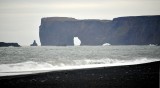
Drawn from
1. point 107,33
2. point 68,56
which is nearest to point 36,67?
point 68,56

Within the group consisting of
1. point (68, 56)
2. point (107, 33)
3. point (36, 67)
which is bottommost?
point (36, 67)

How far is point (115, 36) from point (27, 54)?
20.5 ft

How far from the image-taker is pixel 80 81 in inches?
315

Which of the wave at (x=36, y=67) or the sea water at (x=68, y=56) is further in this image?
the sea water at (x=68, y=56)

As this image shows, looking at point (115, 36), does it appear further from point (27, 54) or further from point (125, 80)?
point (125, 80)

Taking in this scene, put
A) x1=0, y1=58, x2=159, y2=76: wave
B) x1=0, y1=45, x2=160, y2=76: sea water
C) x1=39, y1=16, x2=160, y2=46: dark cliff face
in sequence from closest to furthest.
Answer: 1. x1=0, y1=58, x2=159, y2=76: wave
2. x1=0, y1=45, x2=160, y2=76: sea water
3. x1=39, y1=16, x2=160, y2=46: dark cliff face

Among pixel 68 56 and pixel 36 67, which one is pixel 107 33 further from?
pixel 36 67

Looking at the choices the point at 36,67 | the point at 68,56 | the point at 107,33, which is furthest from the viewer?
the point at 107,33

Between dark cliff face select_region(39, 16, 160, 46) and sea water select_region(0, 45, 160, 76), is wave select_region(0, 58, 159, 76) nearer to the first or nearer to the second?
sea water select_region(0, 45, 160, 76)

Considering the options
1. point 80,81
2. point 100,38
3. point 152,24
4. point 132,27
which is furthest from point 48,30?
point 80,81

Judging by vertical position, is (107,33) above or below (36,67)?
above

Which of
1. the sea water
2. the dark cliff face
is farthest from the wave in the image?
the dark cliff face

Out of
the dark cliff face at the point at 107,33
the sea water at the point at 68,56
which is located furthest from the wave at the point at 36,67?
the dark cliff face at the point at 107,33

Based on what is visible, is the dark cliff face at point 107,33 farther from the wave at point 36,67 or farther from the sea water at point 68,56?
the wave at point 36,67
